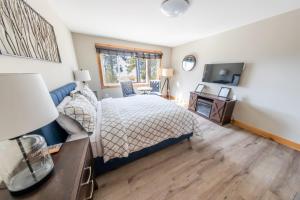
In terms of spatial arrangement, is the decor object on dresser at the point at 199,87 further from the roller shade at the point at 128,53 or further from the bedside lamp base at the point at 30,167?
the bedside lamp base at the point at 30,167

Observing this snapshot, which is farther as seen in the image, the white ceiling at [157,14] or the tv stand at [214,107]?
the tv stand at [214,107]

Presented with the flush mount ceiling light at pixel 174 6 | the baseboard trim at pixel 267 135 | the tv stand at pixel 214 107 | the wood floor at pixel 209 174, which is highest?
the flush mount ceiling light at pixel 174 6

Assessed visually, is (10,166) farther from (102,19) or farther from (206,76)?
(206,76)

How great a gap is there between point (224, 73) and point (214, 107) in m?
0.91

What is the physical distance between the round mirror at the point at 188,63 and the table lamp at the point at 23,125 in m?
3.95

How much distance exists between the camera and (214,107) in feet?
9.35

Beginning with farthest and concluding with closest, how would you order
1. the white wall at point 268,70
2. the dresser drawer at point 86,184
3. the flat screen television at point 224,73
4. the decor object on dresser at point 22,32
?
1. the flat screen television at point 224,73
2. the white wall at point 268,70
3. the decor object on dresser at point 22,32
4. the dresser drawer at point 86,184

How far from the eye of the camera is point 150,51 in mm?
4266

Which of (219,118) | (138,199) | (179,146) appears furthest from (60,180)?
(219,118)

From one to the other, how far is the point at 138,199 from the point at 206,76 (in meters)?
3.29

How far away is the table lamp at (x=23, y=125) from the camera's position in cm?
44

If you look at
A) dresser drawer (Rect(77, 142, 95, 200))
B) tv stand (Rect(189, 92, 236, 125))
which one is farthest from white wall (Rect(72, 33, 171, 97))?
dresser drawer (Rect(77, 142, 95, 200))

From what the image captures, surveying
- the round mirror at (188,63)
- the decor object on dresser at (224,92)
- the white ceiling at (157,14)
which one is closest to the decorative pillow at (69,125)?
the white ceiling at (157,14)

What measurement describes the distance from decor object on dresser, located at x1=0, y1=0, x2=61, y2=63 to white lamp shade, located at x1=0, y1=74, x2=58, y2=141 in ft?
2.34
